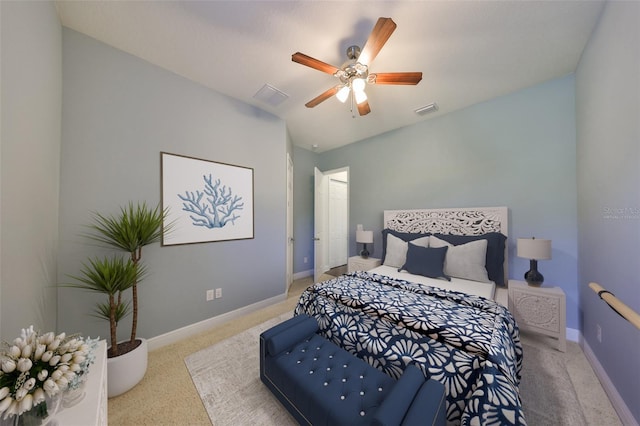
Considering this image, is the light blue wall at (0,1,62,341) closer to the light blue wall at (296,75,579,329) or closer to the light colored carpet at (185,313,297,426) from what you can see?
the light colored carpet at (185,313,297,426)

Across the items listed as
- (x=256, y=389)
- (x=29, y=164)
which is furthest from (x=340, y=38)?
(x=256, y=389)

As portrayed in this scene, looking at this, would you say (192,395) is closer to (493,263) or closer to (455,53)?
(493,263)

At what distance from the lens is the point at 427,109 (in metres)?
2.82

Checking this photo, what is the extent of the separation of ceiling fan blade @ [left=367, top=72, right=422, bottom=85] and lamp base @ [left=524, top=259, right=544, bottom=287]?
2.18 meters

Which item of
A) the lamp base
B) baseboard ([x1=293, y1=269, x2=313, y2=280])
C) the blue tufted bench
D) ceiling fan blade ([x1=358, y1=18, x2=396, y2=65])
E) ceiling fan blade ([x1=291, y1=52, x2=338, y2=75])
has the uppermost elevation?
ceiling fan blade ([x1=358, y1=18, x2=396, y2=65])

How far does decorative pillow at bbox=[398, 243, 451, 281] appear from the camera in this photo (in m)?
2.37

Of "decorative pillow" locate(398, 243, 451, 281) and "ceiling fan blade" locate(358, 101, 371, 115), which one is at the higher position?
"ceiling fan blade" locate(358, 101, 371, 115)

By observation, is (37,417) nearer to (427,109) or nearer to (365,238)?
(365,238)

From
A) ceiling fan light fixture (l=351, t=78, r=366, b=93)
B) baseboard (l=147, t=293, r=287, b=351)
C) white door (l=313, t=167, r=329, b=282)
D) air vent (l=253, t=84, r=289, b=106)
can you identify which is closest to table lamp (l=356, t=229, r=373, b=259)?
white door (l=313, t=167, r=329, b=282)

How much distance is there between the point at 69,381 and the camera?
816mm

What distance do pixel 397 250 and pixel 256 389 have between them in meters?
2.19

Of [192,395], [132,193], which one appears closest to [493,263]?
[192,395]

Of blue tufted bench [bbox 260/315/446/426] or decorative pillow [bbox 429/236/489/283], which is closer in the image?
blue tufted bench [bbox 260/315/446/426]

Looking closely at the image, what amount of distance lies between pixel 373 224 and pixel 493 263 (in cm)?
174
